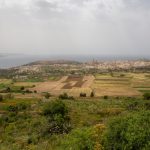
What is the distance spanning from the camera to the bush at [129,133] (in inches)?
671

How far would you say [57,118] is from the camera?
35.6 meters

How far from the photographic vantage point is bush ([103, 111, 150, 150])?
1705 centimetres

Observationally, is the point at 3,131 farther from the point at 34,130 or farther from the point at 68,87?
the point at 68,87

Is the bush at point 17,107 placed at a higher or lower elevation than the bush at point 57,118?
lower

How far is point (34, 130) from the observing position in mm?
35562

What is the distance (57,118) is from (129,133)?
18823mm

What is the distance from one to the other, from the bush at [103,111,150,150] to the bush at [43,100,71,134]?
48.0 ft

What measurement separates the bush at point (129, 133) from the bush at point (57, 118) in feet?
48.0

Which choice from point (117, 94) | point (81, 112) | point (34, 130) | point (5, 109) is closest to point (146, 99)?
point (117, 94)

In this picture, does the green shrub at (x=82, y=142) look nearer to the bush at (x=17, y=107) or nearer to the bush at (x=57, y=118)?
the bush at (x=57, y=118)

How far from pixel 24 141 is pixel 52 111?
1099 centimetres

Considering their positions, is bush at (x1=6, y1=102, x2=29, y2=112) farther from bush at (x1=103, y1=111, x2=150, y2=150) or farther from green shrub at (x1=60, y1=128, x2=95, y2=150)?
bush at (x1=103, y1=111, x2=150, y2=150)

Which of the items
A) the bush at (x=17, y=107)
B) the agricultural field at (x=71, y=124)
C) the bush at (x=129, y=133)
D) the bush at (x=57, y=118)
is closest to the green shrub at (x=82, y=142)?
the agricultural field at (x=71, y=124)

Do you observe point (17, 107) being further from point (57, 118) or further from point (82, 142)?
point (82, 142)
